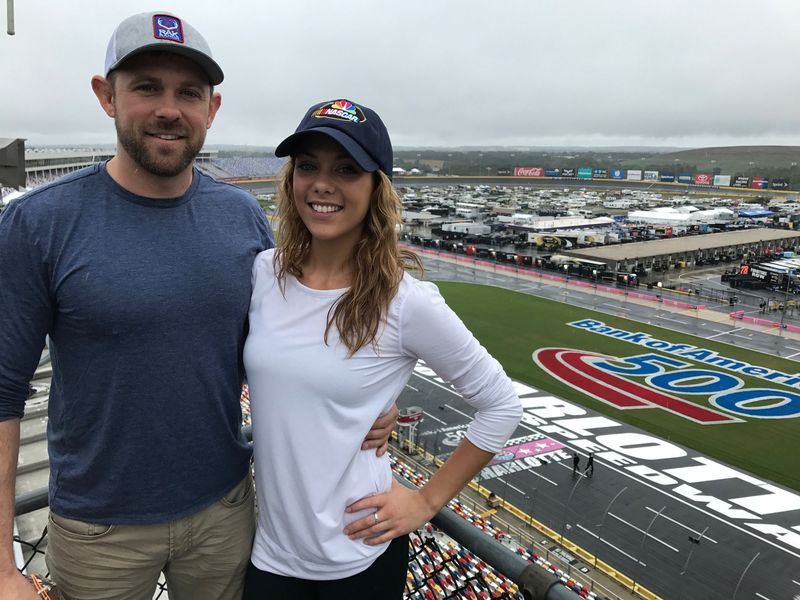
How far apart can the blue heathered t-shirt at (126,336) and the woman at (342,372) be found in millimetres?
231

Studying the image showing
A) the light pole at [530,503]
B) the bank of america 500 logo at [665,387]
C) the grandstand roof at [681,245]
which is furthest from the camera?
the grandstand roof at [681,245]

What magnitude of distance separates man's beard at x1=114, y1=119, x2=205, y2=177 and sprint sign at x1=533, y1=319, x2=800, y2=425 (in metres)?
29.5

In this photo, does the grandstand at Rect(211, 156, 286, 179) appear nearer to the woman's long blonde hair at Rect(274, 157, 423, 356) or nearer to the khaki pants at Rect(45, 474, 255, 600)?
the woman's long blonde hair at Rect(274, 157, 423, 356)

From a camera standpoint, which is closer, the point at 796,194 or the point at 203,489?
the point at 203,489

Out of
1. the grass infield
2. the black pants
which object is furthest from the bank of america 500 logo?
the black pants

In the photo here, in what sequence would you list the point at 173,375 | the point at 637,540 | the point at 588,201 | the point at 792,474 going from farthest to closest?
the point at 588,201 < the point at 792,474 < the point at 637,540 < the point at 173,375

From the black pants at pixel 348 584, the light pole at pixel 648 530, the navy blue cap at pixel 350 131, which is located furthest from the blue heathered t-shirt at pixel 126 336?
the light pole at pixel 648 530

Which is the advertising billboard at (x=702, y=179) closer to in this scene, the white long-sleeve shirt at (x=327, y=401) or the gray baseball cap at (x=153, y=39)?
the white long-sleeve shirt at (x=327, y=401)

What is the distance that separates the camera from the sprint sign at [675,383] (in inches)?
1126

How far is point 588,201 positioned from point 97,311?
470 ft

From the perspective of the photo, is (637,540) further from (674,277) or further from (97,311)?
(674,277)

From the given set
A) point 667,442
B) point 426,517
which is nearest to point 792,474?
point 667,442

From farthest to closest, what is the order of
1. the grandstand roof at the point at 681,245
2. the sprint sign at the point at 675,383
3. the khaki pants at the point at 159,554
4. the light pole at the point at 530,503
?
the grandstand roof at the point at 681,245 → the sprint sign at the point at 675,383 → the light pole at the point at 530,503 → the khaki pants at the point at 159,554

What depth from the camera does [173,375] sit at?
263cm
